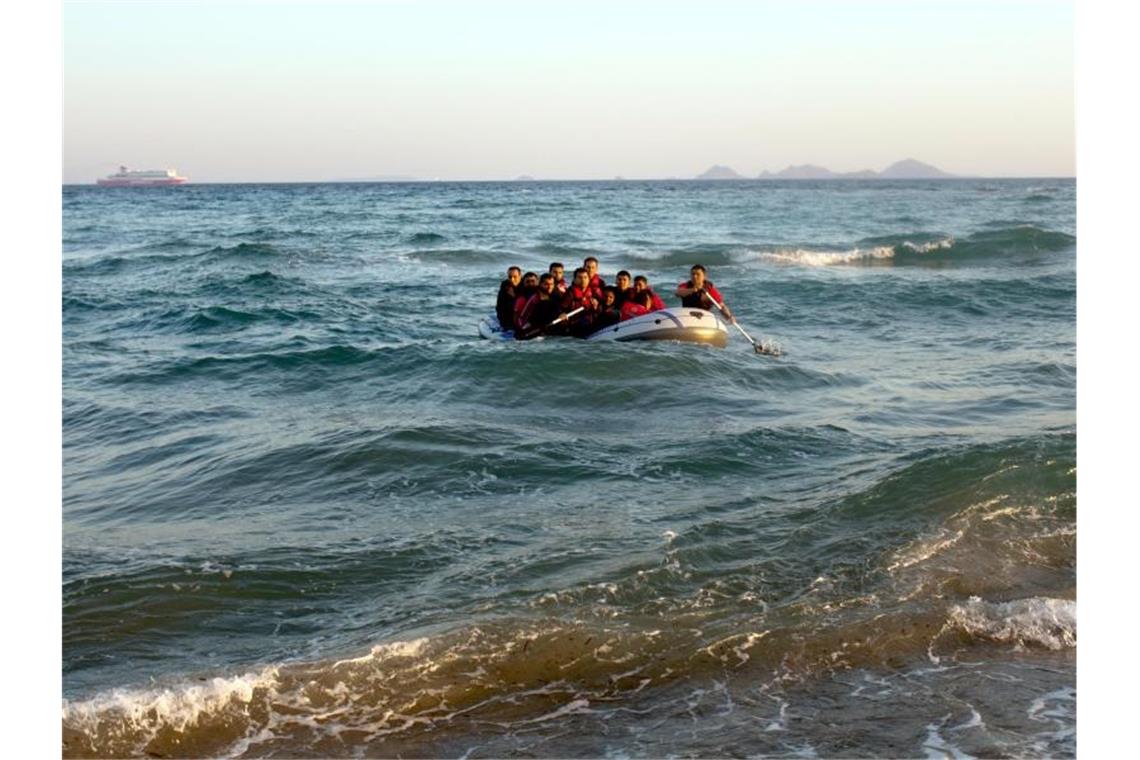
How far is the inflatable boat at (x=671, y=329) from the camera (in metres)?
14.7

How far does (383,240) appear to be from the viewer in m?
36.4

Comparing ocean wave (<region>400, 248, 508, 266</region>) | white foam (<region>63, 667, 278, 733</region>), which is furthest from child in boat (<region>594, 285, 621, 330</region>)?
ocean wave (<region>400, 248, 508, 266</region>)

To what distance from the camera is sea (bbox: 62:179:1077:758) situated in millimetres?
5156

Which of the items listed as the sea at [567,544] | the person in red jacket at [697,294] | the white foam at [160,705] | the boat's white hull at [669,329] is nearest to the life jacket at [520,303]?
the sea at [567,544]

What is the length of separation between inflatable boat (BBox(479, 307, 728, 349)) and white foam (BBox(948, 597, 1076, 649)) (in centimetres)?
864

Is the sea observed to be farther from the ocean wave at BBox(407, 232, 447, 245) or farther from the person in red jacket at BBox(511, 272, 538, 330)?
the ocean wave at BBox(407, 232, 447, 245)

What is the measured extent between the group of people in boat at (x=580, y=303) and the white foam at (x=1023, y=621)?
30.0 feet

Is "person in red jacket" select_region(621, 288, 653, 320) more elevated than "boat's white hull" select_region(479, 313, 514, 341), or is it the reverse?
"person in red jacket" select_region(621, 288, 653, 320)

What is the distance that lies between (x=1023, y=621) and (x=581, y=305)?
1000 cm

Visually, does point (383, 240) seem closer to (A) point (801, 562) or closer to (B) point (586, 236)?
(B) point (586, 236)

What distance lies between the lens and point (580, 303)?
50.7 feet

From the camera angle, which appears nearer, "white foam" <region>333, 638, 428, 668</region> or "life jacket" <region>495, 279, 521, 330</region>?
"white foam" <region>333, 638, 428, 668</region>

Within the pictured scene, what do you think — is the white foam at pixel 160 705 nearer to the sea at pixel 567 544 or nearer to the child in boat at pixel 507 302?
the sea at pixel 567 544

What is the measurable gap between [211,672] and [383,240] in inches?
1245
